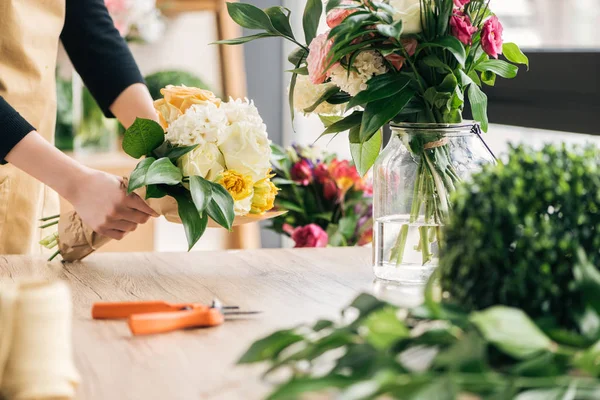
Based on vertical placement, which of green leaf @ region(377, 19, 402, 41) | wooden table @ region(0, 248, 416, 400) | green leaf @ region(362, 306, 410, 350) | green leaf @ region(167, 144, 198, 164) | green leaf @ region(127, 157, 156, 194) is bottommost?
wooden table @ region(0, 248, 416, 400)

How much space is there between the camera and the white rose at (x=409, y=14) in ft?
3.12

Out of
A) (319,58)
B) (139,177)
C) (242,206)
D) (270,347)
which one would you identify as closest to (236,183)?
(242,206)

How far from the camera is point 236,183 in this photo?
111 centimetres

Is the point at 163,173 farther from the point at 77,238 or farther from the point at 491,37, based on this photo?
the point at 491,37

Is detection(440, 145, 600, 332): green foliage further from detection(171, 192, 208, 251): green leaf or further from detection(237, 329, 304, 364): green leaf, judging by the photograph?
detection(171, 192, 208, 251): green leaf

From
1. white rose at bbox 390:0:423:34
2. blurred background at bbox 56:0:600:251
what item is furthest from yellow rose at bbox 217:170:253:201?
blurred background at bbox 56:0:600:251

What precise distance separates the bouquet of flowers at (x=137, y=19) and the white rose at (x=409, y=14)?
192 centimetres

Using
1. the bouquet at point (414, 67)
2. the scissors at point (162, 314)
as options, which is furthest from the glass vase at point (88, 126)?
the scissors at point (162, 314)

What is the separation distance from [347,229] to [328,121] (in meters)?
0.62

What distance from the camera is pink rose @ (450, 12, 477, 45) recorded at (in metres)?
0.95

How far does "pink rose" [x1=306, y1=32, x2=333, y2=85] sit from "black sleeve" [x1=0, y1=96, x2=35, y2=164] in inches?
21.6

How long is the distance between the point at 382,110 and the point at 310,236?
0.74 meters

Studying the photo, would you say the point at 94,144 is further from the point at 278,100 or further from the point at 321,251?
the point at 321,251

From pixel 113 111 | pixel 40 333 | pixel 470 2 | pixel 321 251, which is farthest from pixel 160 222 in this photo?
pixel 40 333
